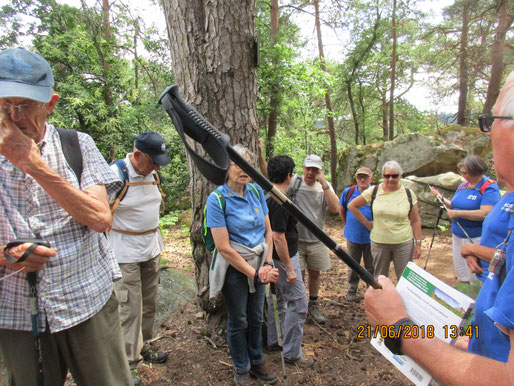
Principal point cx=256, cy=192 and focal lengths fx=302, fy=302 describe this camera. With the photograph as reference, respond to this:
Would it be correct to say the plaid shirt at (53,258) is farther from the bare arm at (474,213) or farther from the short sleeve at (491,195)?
the short sleeve at (491,195)

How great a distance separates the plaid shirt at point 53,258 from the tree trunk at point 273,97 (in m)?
7.93

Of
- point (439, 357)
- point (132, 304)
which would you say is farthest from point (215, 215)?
point (439, 357)

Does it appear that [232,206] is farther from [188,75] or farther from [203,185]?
[188,75]

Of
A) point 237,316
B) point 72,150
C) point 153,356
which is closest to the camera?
point 72,150

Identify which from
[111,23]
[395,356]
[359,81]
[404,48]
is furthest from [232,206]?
[404,48]

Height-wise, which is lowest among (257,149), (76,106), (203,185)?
(203,185)

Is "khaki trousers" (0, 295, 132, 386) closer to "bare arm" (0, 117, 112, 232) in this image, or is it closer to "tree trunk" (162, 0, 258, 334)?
"bare arm" (0, 117, 112, 232)

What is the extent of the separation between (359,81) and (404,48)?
4.14 meters

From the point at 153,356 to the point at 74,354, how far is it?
5.61ft

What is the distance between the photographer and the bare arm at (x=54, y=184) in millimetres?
1394

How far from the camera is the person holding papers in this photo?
92cm

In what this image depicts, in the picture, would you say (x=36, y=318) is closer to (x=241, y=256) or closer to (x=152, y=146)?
(x=241, y=256)

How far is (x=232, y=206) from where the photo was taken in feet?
8.84

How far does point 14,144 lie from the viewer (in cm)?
140
